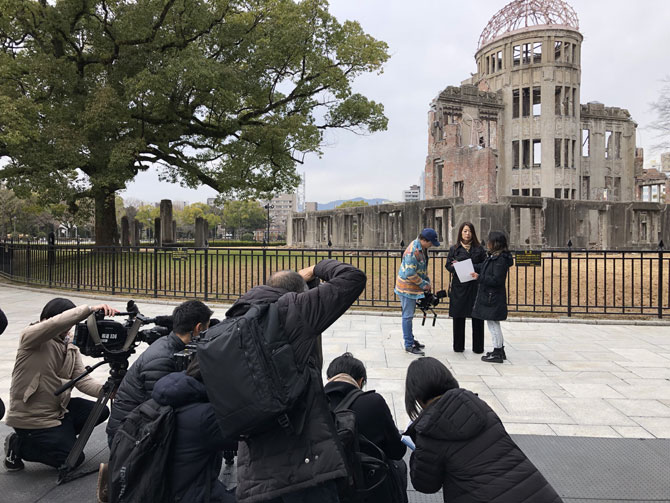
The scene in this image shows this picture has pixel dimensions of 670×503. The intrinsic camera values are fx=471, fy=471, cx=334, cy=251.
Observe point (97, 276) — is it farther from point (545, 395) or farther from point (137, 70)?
point (545, 395)

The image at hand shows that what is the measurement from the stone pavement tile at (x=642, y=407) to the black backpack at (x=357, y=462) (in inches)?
144

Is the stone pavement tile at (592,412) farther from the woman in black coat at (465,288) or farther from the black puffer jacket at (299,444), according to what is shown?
the black puffer jacket at (299,444)

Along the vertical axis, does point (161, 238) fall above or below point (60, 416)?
above

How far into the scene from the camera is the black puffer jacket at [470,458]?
2.25 meters

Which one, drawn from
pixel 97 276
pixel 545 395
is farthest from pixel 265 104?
pixel 545 395

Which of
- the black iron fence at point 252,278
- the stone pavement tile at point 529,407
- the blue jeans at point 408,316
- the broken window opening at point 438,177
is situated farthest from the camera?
the broken window opening at point 438,177

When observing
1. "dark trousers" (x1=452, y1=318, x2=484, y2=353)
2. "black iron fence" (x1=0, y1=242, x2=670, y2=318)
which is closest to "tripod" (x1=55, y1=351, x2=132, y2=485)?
"dark trousers" (x1=452, y1=318, x2=484, y2=353)

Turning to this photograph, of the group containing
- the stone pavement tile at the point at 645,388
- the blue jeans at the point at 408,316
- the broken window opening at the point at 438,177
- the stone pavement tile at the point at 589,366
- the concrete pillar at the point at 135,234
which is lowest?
the stone pavement tile at the point at 645,388

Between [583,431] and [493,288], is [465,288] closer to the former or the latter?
[493,288]

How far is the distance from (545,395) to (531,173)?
41910mm

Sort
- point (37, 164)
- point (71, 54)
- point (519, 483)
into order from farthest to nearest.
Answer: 1. point (71, 54)
2. point (37, 164)
3. point (519, 483)

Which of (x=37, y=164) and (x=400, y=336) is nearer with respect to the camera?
(x=400, y=336)

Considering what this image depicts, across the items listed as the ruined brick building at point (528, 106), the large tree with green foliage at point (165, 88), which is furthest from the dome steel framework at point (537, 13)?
the large tree with green foliage at point (165, 88)

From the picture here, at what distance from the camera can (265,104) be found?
71.4ft
